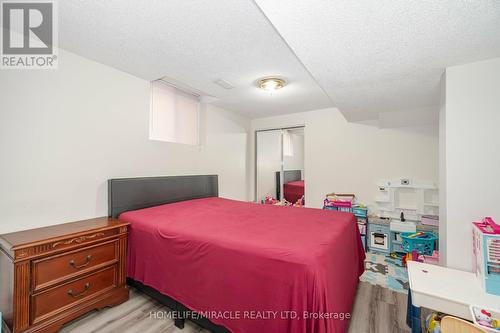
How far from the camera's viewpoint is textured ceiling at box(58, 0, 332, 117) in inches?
61.2

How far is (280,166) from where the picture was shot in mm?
4805

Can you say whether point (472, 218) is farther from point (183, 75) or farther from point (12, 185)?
point (12, 185)

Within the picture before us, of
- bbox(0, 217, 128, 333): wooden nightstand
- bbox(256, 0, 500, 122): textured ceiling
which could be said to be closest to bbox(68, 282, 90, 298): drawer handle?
bbox(0, 217, 128, 333): wooden nightstand

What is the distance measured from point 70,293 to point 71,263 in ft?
0.81

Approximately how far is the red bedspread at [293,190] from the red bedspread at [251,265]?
2.24 meters

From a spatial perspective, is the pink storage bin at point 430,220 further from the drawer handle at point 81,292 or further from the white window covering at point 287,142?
the drawer handle at point 81,292

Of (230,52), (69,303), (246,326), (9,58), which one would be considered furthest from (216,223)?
(9,58)

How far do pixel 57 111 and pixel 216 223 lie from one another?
1973mm

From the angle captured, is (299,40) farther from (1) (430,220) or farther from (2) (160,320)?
(1) (430,220)

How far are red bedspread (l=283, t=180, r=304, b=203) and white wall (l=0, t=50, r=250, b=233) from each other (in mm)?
2680

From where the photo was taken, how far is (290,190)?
473 cm

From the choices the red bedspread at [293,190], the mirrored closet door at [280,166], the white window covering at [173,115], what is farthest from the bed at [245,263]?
the mirrored closet door at [280,166]

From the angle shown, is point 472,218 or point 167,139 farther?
point 167,139

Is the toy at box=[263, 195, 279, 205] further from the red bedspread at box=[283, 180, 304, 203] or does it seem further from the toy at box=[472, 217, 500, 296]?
the toy at box=[472, 217, 500, 296]
